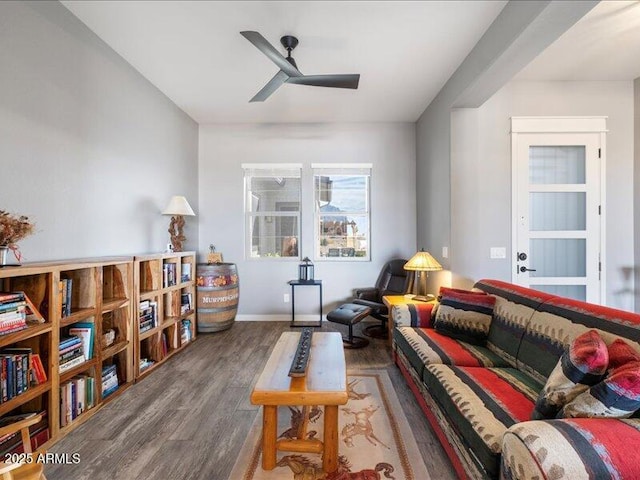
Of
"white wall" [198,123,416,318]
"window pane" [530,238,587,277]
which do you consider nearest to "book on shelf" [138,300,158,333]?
"white wall" [198,123,416,318]

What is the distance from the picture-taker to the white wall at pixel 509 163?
300 centimetres

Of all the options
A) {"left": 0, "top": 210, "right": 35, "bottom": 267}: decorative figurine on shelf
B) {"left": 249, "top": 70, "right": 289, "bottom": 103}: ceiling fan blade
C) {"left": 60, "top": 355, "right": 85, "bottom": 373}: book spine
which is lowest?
{"left": 60, "top": 355, "right": 85, "bottom": 373}: book spine

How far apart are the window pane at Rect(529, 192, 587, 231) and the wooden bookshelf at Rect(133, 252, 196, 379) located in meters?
3.85

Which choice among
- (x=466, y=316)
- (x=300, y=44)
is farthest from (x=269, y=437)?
(x=300, y=44)

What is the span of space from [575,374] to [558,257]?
100 inches

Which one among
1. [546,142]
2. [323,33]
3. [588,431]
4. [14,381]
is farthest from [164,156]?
[546,142]

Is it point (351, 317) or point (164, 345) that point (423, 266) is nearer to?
point (351, 317)

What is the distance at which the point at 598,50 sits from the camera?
101 inches

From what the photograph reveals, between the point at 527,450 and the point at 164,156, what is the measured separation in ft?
12.6

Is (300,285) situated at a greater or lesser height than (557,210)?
lesser

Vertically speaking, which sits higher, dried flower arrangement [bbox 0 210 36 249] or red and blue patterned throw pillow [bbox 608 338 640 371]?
dried flower arrangement [bbox 0 210 36 249]

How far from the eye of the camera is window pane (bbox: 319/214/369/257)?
4.22 metres

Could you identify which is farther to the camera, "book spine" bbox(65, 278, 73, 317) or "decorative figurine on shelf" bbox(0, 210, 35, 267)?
"book spine" bbox(65, 278, 73, 317)

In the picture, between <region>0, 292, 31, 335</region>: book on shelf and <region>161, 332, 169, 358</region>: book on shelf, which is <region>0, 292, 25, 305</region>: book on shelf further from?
<region>161, 332, 169, 358</region>: book on shelf
